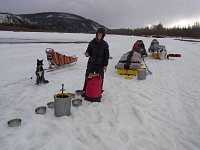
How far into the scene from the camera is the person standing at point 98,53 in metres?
6.27

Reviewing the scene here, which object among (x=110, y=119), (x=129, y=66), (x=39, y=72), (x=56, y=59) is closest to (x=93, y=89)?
(x=110, y=119)

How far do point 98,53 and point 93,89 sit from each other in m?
0.94

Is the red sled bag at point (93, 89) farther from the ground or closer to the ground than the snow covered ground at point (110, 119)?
farther from the ground

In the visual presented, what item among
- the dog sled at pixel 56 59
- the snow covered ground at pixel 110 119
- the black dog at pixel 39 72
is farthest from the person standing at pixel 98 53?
the dog sled at pixel 56 59

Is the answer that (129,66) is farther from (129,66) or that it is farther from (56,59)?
(56,59)

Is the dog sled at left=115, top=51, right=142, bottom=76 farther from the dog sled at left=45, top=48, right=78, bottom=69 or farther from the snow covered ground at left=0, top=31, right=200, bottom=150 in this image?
the dog sled at left=45, top=48, right=78, bottom=69

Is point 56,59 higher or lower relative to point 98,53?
lower

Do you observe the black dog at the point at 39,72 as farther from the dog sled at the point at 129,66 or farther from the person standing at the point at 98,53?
the dog sled at the point at 129,66

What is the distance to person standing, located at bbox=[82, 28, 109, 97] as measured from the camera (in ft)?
20.6

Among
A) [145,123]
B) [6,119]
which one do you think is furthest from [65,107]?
[145,123]

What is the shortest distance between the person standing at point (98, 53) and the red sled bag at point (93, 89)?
0.79ft

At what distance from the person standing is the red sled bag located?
9.5 inches

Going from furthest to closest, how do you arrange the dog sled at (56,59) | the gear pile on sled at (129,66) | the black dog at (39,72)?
the dog sled at (56,59)
the gear pile on sled at (129,66)
the black dog at (39,72)

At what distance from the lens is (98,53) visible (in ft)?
20.8
